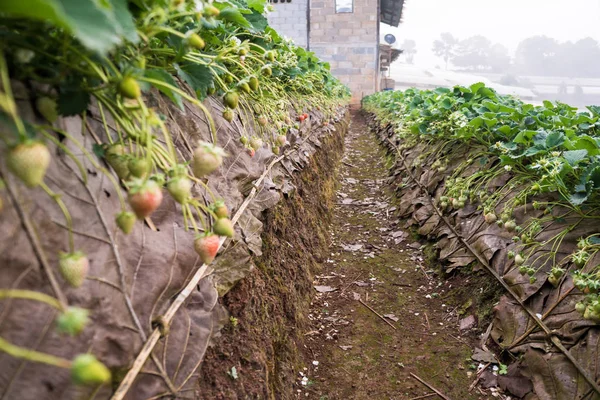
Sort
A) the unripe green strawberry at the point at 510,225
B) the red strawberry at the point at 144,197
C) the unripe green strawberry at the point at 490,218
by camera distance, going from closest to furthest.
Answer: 1. the red strawberry at the point at 144,197
2. the unripe green strawberry at the point at 510,225
3. the unripe green strawberry at the point at 490,218

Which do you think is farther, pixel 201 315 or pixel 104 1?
pixel 201 315

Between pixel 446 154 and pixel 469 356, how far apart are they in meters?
2.28

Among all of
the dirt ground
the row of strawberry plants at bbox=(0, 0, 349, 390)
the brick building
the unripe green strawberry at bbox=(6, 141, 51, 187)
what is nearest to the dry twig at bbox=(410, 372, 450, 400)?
the dirt ground

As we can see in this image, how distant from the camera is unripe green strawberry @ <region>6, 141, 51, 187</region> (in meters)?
0.57

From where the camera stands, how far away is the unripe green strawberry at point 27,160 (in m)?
0.57

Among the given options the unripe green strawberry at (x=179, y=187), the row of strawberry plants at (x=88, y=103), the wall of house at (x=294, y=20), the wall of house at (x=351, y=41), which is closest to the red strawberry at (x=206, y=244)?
the row of strawberry plants at (x=88, y=103)

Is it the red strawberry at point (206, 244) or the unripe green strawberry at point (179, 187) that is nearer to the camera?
the unripe green strawberry at point (179, 187)

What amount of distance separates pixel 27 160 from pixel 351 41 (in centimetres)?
2017

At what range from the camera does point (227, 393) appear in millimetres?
1317

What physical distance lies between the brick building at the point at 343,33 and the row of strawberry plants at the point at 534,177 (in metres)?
15.6

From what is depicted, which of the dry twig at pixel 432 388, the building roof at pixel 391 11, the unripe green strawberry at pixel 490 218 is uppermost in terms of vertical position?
the building roof at pixel 391 11

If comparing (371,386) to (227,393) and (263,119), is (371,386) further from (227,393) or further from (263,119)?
(263,119)

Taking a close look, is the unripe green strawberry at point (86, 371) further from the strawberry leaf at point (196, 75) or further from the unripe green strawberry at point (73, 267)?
the strawberry leaf at point (196, 75)

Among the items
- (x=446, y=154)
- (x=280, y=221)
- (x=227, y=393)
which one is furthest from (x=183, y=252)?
(x=446, y=154)
